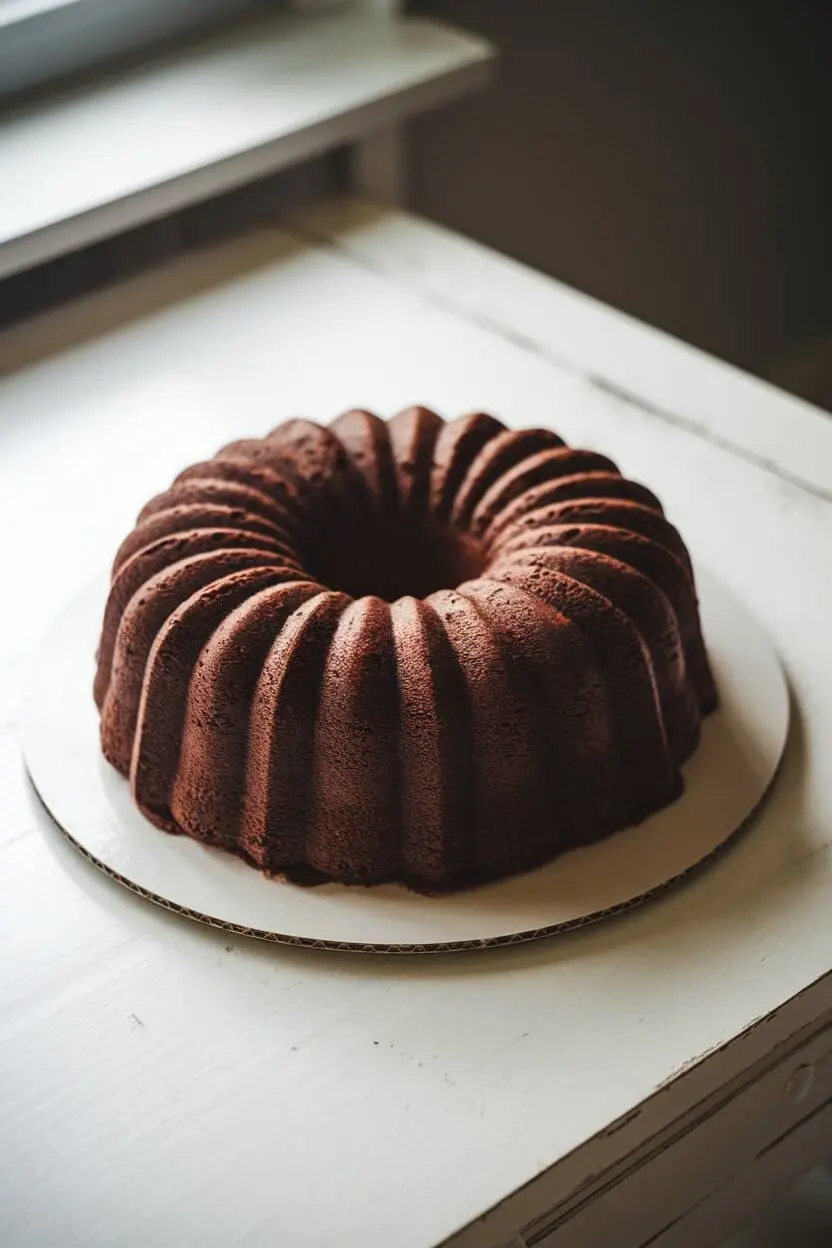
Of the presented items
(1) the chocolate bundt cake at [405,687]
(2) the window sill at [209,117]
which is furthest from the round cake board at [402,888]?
(2) the window sill at [209,117]

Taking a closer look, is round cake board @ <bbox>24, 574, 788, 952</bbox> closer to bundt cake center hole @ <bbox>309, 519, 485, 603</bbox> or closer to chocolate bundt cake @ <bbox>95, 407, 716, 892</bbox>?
chocolate bundt cake @ <bbox>95, 407, 716, 892</bbox>

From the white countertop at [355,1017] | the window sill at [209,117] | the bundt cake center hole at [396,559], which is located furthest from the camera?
the window sill at [209,117]

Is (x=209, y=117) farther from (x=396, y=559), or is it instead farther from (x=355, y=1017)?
(x=355, y=1017)

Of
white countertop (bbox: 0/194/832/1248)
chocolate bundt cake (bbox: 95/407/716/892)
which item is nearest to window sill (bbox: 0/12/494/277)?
white countertop (bbox: 0/194/832/1248)

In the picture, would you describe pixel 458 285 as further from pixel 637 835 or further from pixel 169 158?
pixel 637 835

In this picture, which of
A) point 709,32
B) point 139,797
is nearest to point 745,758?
point 139,797

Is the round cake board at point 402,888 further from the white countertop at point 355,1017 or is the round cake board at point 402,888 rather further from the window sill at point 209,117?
the window sill at point 209,117
